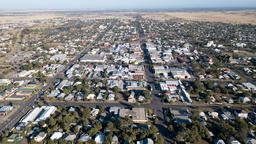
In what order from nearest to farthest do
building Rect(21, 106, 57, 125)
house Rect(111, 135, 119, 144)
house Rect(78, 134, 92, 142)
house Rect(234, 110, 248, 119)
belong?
1. house Rect(111, 135, 119, 144)
2. house Rect(78, 134, 92, 142)
3. building Rect(21, 106, 57, 125)
4. house Rect(234, 110, 248, 119)

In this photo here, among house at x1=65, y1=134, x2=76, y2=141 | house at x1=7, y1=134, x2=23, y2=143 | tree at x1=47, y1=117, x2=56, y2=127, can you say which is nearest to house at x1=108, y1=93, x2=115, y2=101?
tree at x1=47, y1=117, x2=56, y2=127

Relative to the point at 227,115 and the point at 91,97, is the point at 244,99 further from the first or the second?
the point at 91,97

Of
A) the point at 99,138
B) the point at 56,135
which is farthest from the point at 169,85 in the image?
the point at 56,135

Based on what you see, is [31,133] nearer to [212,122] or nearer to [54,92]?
[54,92]

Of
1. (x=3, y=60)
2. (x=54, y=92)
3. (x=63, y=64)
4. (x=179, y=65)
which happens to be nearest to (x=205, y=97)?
(x=179, y=65)

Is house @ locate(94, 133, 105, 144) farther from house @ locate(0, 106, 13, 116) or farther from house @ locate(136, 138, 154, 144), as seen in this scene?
house @ locate(0, 106, 13, 116)

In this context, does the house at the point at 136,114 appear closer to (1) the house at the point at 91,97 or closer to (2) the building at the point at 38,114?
(1) the house at the point at 91,97

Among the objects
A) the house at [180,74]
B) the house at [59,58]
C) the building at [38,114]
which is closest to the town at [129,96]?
the house at [180,74]
